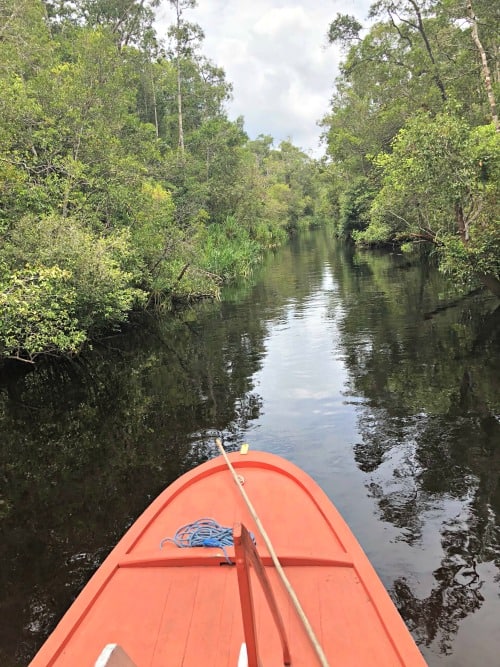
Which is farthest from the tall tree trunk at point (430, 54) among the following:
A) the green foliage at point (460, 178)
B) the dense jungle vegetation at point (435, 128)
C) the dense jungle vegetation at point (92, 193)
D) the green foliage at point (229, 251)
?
the green foliage at point (229, 251)

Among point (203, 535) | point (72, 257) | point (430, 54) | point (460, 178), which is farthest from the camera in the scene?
point (430, 54)

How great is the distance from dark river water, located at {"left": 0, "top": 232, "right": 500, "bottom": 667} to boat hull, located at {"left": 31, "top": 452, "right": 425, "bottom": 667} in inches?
36.9

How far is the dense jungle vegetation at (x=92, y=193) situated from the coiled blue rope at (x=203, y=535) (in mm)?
6178

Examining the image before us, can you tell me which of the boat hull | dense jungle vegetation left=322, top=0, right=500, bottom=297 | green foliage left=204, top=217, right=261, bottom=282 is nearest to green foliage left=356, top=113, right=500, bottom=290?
dense jungle vegetation left=322, top=0, right=500, bottom=297

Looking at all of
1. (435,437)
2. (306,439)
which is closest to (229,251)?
(306,439)

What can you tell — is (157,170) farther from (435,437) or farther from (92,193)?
(435,437)

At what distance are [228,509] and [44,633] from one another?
182 centimetres

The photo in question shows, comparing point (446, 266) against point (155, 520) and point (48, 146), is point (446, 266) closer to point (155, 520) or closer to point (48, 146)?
point (155, 520)

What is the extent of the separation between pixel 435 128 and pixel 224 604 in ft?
37.0

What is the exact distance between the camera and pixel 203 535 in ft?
12.0

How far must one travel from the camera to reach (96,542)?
4855 mm

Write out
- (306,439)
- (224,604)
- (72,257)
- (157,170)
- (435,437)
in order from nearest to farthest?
(224,604)
(435,437)
(306,439)
(72,257)
(157,170)

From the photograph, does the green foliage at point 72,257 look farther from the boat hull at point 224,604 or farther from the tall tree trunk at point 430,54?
the tall tree trunk at point 430,54

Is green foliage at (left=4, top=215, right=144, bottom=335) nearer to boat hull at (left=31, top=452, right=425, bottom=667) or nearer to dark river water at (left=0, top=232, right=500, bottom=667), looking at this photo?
dark river water at (left=0, top=232, right=500, bottom=667)
